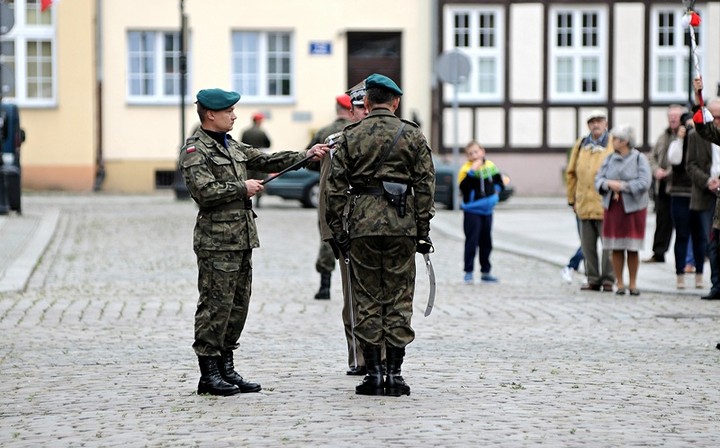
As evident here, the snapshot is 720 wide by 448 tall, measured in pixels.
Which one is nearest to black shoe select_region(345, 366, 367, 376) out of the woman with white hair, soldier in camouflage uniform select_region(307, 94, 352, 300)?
soldier in camouflage uniform select_region(307, 94, 352, 300)

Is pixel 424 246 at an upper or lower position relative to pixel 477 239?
upper

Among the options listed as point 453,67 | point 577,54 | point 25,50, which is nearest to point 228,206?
point 453,67

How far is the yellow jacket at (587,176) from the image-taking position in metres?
15.8

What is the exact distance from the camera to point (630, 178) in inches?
603

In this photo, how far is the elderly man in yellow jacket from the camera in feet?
51.7

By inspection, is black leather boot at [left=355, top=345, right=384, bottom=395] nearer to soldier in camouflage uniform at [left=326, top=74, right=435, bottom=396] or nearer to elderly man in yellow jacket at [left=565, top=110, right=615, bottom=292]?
soldier in camouflage uniform at [left=326, top=74, right=435, bottom=396]

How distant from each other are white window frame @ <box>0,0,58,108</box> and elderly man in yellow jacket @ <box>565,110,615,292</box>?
21.1m

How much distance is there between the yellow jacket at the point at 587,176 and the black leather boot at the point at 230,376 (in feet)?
24.8

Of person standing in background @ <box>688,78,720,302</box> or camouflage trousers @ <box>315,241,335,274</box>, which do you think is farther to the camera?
camouflage trousers @ <box>315,241,335,274</box>

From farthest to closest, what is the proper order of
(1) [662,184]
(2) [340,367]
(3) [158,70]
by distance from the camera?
(3) [158,70], (1) [662,184], (2) [340,367]

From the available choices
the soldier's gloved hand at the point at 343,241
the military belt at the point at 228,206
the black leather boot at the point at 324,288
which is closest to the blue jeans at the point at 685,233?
the black leather boot at the point at 324,288

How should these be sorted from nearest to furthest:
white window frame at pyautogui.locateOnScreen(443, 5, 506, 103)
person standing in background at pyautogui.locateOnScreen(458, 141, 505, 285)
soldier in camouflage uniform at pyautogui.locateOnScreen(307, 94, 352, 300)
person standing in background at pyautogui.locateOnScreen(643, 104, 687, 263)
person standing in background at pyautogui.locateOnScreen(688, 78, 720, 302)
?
soldier in camouflage uniform at pyautogui.locateOnScreen(307, 94, 352, 300) < person standing in background at pyautogui.locateOnScreen(688, 78, 720, 302) < person standing in background at pyautogui.locateOnScreen(458, 141, 505, 285) < person standing in background at pyautogui.locateOnScreen(643, 104, 687, 263) < white window frame at pyautogui.locateOnScreen(443, 5, 506, 103)

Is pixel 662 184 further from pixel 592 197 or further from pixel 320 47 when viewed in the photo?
pixel 320 47

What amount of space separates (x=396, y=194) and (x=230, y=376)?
136 centimetres
